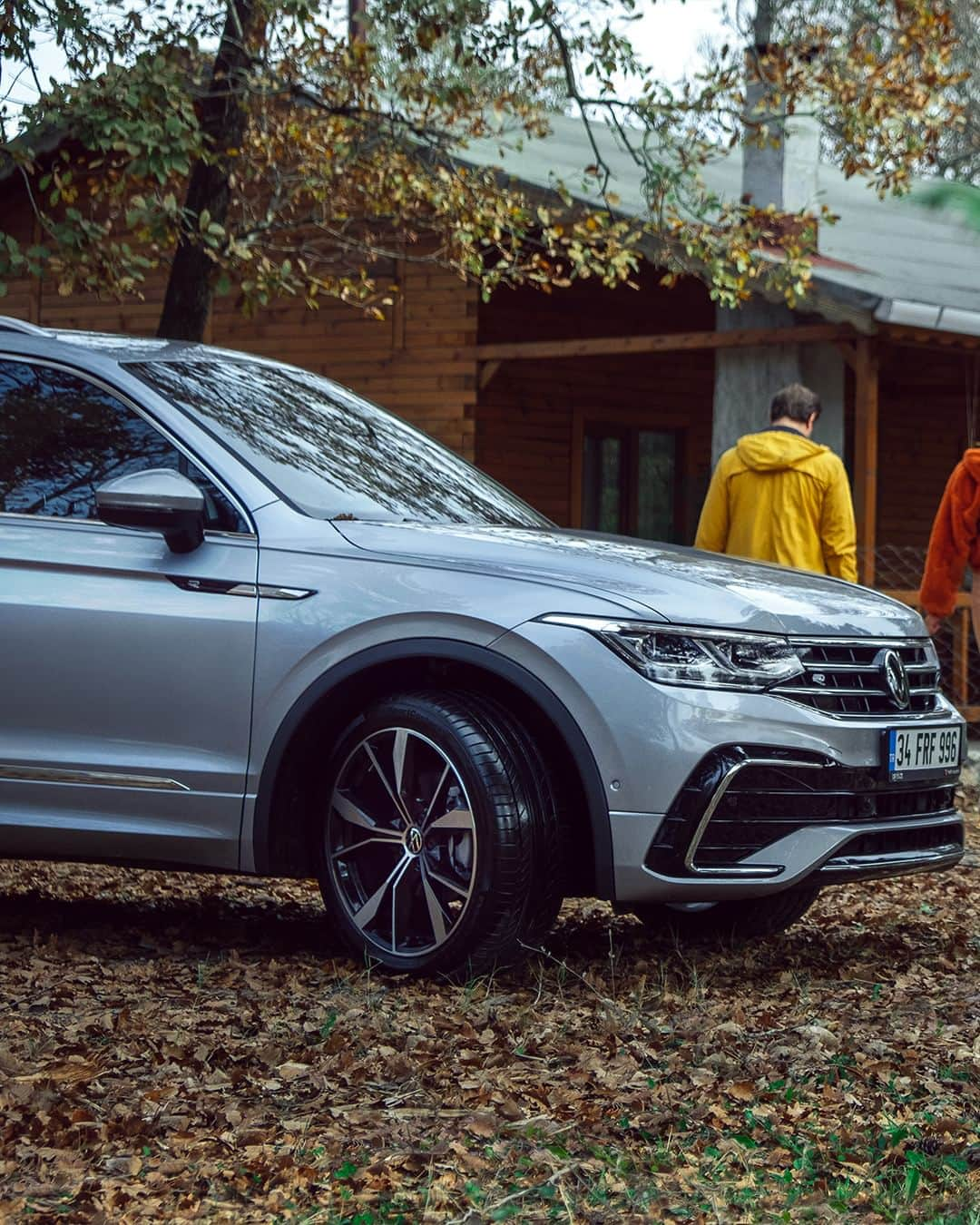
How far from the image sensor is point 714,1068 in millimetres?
4699

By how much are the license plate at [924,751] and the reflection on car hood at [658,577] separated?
304 mm

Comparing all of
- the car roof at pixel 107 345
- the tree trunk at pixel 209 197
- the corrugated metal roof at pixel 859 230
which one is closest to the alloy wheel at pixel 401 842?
the car roof at pixel 107 345

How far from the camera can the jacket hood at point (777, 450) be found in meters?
8.80

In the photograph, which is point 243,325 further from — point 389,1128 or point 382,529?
point 389,1128

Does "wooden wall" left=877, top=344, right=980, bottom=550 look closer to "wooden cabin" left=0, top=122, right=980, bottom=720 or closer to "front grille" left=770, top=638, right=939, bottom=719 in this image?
"wooden cabin" left=0, top=122, right=980, bottom=720

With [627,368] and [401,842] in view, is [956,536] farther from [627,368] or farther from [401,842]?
[627,368]

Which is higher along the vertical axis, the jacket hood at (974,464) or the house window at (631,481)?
the house window at (631,481)

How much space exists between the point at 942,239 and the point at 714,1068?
625 inches

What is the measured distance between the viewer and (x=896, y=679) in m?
5.71

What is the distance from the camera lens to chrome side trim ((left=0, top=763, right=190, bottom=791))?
224 inches

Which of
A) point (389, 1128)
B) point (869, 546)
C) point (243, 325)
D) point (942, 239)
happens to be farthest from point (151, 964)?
point (942, 239)

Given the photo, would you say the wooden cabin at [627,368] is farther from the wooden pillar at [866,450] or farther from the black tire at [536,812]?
the black tire at [536,812]

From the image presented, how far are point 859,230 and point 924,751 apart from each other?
13809mm

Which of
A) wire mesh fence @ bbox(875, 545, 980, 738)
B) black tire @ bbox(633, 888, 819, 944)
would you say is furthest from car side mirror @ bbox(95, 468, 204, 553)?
wire mesh fence @ bbox(875, 545, 980, 738)
